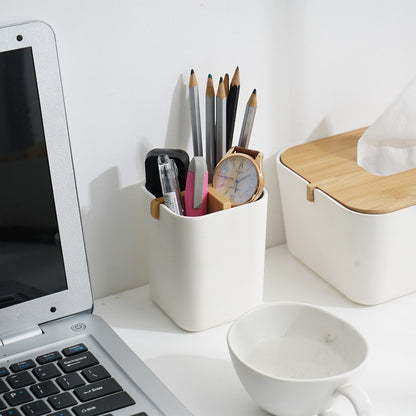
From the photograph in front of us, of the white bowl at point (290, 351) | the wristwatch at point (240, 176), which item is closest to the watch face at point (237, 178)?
the wristwatch at point (240, 176)

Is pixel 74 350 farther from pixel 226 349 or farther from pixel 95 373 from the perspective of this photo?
pixel 226 349

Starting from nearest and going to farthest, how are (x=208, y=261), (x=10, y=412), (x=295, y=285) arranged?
1. (x=10, y=412)
2. (x=208, y=261)
3. (x=295, y=285)

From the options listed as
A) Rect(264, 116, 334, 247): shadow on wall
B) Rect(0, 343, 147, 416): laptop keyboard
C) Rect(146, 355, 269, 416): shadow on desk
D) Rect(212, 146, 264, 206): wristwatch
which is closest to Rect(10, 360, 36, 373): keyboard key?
Rect(0, 343, 147, 416): laptop keyboard

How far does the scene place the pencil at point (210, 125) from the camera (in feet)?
2.26

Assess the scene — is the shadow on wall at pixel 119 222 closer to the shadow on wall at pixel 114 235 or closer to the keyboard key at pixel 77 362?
the shadow on wall at pixel 114 235

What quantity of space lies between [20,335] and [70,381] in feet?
0.26

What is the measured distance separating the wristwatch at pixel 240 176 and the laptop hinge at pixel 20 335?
205 millimetres

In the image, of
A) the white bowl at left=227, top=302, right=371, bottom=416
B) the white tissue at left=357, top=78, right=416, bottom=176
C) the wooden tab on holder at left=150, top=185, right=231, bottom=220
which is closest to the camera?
the white bowl at left=227, top=302, right=371, bottom=416

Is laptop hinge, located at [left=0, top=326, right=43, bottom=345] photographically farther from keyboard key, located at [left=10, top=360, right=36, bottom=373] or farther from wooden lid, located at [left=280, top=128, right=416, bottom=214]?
wooden lid, located at [left=280, top=128, right=416, bottom=214]

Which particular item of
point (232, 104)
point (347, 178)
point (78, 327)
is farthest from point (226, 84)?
point (78, 327)

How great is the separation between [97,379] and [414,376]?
0.88 feet

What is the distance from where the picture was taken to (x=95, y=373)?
60 centimetres

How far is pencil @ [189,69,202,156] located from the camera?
2.26 ft

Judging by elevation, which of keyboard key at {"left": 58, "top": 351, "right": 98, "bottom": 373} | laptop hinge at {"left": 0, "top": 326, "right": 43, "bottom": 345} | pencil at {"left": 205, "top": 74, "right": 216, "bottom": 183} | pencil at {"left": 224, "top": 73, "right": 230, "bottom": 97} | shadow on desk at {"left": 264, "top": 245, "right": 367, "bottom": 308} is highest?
pencil at {"left": 224, "top": 73, "right": 230, "bottom": 97}
